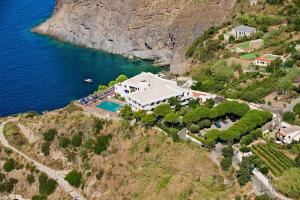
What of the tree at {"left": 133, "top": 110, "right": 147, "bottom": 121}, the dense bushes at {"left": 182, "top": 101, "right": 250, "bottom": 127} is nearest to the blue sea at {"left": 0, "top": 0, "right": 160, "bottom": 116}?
the tree at {"left": 133, "top": 110, "right": 147, "bottom": 121}

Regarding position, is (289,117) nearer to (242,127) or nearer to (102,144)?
(242,127)

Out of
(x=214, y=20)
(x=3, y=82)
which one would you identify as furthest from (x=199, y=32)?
(x=3, y=82)

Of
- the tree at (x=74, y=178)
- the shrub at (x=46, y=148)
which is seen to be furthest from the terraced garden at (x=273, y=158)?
the shrub at (x=46, y=148)

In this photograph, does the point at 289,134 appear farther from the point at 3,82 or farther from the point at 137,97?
the point at 3,82

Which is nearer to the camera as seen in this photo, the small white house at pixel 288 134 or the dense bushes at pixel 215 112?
the small white house at pixel 288 134

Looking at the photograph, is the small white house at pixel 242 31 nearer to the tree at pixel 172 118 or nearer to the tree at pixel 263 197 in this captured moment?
the tree at pixel 172 118

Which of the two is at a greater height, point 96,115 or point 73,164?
point 96,115

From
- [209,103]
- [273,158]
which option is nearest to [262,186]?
[273,158]
